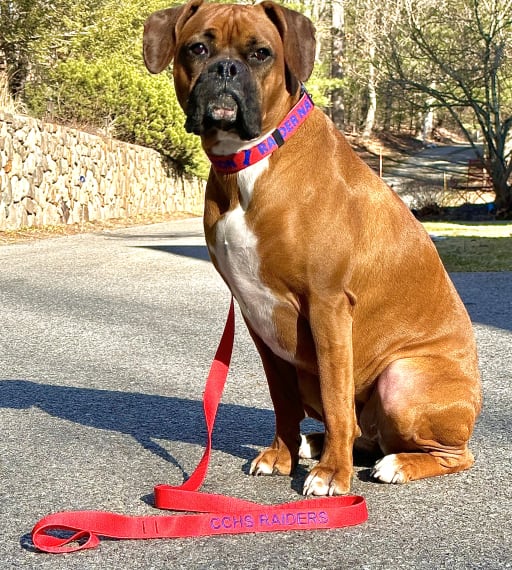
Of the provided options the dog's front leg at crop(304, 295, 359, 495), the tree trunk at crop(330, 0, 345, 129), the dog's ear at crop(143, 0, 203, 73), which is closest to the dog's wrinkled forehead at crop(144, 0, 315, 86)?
the dog's ear at crop(143, 0, 203, 73)

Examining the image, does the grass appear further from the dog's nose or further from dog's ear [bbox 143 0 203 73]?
the dog's nose

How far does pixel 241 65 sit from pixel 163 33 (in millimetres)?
480

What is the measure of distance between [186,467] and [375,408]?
0.81 metres

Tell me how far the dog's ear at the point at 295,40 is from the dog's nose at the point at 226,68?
0.23m

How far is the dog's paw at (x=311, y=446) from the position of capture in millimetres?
3729

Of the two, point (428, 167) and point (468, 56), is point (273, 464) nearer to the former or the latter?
point (468, 56)

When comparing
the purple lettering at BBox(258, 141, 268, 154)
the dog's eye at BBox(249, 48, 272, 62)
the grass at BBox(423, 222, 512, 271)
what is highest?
the dog's eye at BBox(249, 48, 272, 62)

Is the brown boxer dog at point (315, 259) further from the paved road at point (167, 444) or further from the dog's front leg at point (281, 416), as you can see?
the paved road at point (167, 444)

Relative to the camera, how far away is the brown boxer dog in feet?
10.2

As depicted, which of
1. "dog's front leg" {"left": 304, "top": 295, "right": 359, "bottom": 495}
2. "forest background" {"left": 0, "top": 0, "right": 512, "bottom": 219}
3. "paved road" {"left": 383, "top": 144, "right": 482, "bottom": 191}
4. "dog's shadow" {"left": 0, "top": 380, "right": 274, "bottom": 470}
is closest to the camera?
"dog's front leg" {"left": 304, "top": 295, "right": 359, "bottom": 495}

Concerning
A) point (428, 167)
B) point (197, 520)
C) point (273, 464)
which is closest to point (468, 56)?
point (428, 167)

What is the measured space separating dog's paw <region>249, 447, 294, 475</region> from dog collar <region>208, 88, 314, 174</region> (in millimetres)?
1144

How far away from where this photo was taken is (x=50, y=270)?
10453 mm

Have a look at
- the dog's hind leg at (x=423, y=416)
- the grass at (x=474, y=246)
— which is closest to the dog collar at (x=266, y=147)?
the dog's hind leg at (x=423, y=416)
